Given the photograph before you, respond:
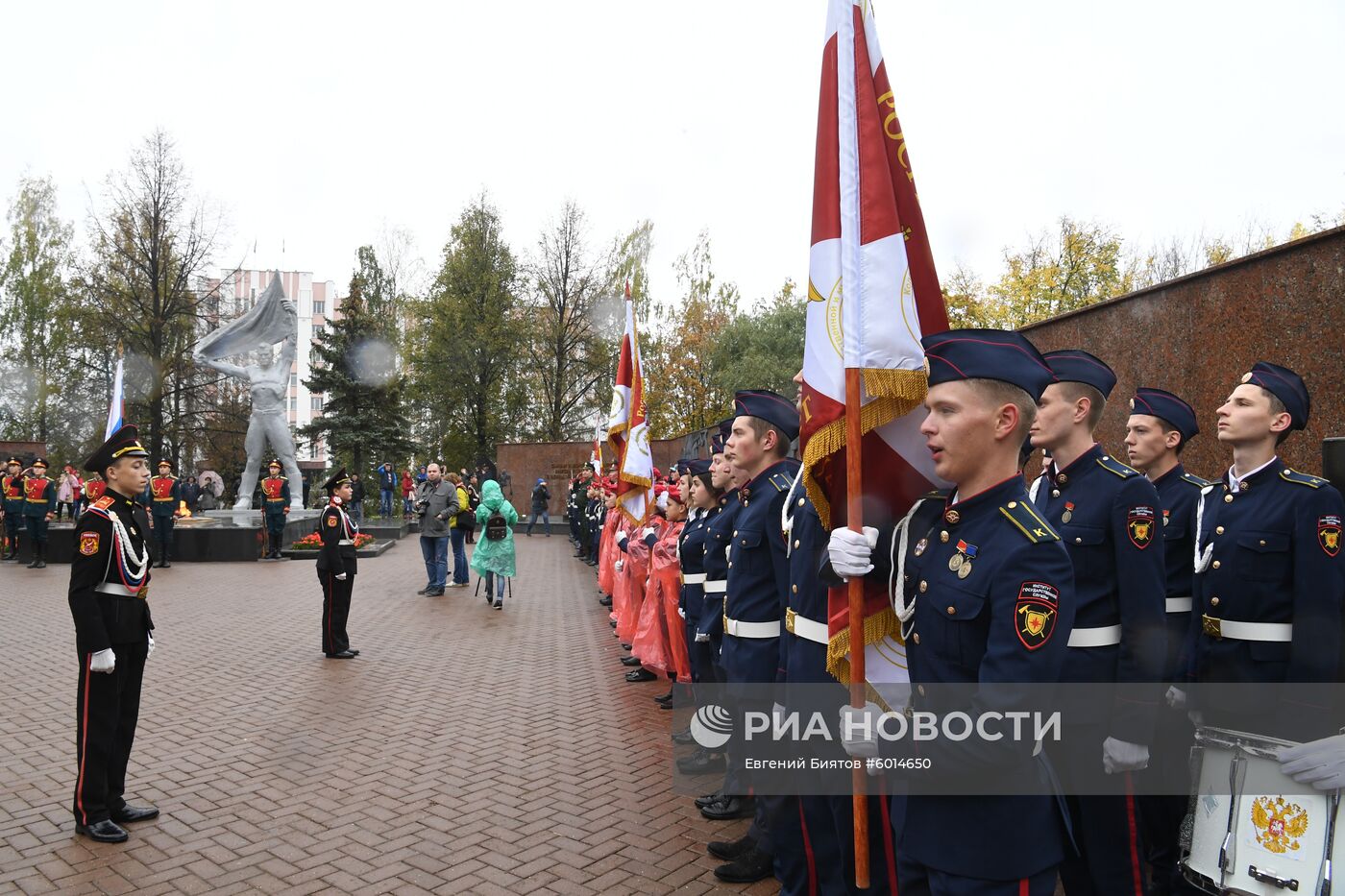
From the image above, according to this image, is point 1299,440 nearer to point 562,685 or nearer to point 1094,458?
point 1094,458

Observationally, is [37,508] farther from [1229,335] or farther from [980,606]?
[980,606]

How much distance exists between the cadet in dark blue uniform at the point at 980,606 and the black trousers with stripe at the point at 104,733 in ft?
13.9

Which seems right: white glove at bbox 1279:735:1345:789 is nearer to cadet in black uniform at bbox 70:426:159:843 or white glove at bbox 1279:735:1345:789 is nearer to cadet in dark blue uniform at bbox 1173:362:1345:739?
cadet in dark blue uniform at bbox 1173:362:1345:739

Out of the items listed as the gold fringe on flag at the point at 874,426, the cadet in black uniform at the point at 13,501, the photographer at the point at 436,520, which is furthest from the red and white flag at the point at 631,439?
the cadet in black uniform at the point at 13,501

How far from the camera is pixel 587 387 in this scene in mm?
41719

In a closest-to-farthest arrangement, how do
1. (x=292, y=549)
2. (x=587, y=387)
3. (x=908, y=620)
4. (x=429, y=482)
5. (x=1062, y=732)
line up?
(x=908, y=620), (x=1062, y=732), (x=429, y=482), (x=292, y=549), (x=587, y=387)

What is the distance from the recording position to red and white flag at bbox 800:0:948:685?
304cm

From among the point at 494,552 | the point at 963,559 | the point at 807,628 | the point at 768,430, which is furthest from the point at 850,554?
the point at 494,552

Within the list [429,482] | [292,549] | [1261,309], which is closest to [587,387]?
[292,549]

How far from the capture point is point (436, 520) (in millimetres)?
14156

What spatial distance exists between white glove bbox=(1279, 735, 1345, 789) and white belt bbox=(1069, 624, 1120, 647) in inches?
25.9

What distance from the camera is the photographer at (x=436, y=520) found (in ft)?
46.0

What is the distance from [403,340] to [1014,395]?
4314 centimetres

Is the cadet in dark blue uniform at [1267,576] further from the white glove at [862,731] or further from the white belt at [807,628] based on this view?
the white glove at [862,731]
